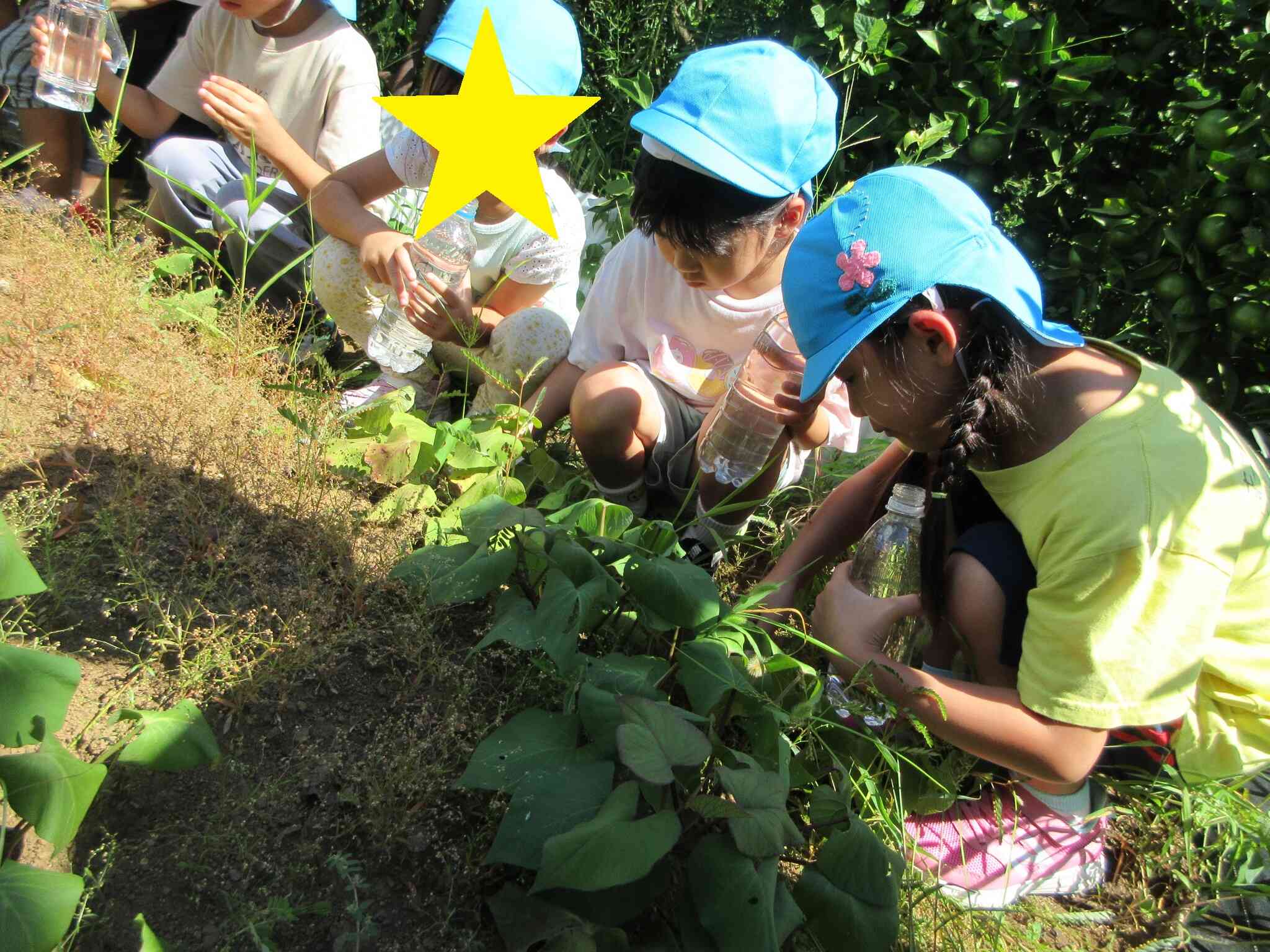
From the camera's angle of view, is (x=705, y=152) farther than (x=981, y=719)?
Yes

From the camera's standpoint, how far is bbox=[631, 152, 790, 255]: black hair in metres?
2.00

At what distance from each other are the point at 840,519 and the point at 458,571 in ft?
3.02

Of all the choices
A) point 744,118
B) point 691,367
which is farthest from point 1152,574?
point 691,367

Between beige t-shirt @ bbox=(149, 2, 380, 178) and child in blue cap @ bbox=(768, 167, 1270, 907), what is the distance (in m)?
1.82

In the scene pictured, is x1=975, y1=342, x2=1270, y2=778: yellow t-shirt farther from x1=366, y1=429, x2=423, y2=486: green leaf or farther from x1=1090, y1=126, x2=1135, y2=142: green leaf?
x1=1090, y1=126, x2=1135, y2=142: green leaf

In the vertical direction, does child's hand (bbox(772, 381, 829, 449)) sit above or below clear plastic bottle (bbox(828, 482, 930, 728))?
above

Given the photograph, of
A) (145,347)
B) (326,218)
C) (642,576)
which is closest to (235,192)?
(326,218)

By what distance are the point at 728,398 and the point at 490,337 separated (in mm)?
764

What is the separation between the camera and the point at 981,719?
5.15ft

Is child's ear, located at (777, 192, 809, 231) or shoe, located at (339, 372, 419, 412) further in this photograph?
shoe, located at (339, 372, 419, 412)

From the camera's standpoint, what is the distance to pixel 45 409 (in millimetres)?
2072

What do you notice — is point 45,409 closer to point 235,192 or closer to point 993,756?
point 235,192

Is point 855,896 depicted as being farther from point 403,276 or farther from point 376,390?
point 376,390

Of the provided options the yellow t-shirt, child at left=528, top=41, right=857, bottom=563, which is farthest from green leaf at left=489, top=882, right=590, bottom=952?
child at left=528, top=41, right=857, bottom=563
